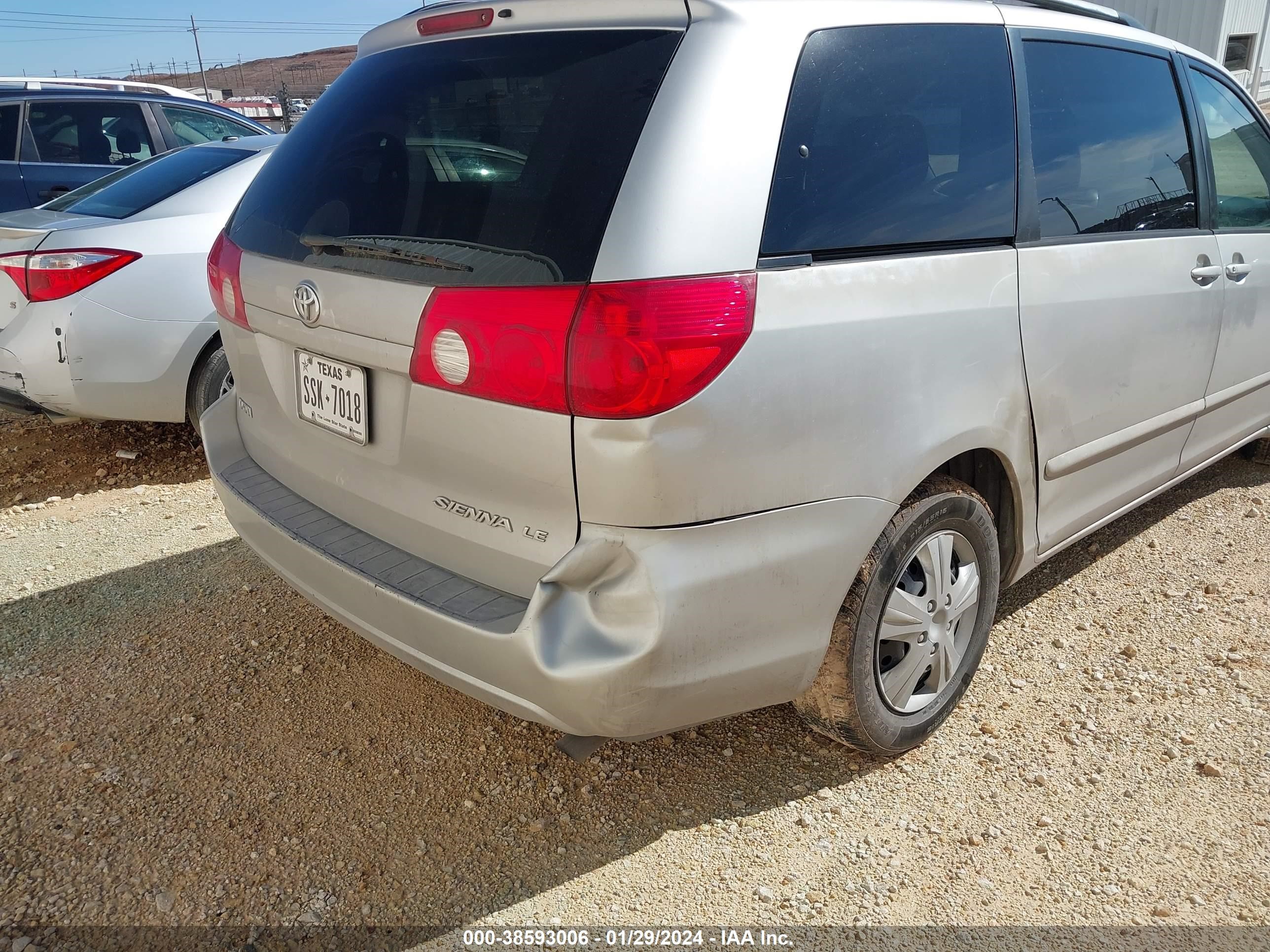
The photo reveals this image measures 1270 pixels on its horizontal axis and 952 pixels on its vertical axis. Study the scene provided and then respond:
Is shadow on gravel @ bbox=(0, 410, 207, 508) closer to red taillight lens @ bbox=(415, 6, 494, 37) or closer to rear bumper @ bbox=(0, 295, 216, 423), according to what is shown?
rear bumper @ bbox=(0, 295, 216, 423)

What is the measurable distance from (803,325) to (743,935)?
125 cm

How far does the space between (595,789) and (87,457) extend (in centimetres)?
359

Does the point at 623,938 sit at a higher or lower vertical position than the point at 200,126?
lower

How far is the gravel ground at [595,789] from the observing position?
6.86 ft

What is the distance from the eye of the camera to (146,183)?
4754 millimetres

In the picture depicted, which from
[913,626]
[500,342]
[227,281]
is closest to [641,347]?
[500,342]

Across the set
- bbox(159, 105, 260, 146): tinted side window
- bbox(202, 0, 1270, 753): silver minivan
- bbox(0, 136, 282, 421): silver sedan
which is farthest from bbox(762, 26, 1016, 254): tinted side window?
bbox(159, 105, 260, 146): tinted side window

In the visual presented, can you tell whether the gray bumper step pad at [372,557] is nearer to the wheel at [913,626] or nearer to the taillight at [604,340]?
the taillight at [604,340]

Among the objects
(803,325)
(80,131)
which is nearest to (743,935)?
(803,325)

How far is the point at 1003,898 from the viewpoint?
2.09m

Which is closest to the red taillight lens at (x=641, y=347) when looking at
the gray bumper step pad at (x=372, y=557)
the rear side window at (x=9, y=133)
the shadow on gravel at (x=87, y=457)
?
the gray bumper step pad at (x=372, y=557)

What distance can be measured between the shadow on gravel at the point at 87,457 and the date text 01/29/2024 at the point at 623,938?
3.19 m

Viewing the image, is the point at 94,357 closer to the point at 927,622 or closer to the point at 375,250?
the point at 375,250

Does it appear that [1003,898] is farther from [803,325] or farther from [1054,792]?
[803,325]
